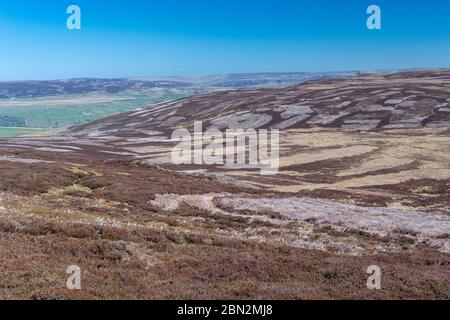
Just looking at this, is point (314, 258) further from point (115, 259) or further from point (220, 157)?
point (220, 157)

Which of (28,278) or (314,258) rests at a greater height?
(28,278)

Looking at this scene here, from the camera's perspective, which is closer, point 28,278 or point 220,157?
point 28,278

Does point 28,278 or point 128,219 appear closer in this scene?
point 28,278
